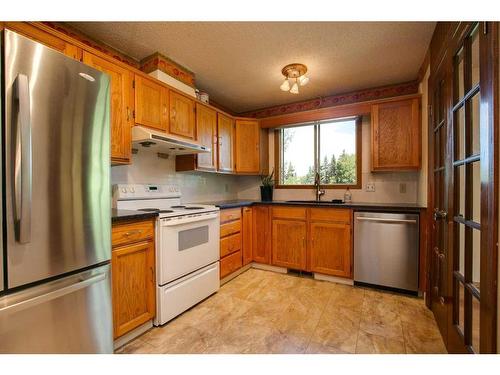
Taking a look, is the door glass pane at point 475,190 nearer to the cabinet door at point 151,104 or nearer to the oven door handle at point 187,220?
the oven door handle at point 187,220

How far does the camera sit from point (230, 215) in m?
2.70

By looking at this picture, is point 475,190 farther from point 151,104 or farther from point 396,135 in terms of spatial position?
point 151,104

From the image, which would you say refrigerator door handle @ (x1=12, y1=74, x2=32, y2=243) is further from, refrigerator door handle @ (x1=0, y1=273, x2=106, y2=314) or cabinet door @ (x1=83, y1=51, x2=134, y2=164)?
cabinet door @ (x1=83, y1=51, x2=134, y2=164)

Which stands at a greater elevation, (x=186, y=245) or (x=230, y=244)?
(x=186, y=245)

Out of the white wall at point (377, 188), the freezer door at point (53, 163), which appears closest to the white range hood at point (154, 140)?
the freezer door at point (53, 163)

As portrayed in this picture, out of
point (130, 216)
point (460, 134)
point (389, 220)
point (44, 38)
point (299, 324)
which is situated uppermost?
point (44, 38)

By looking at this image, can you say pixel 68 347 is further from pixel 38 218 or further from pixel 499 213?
pixel 499 213

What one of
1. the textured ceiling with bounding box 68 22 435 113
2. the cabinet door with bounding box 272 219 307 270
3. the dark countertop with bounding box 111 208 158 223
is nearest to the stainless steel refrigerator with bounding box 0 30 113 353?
the dark countertop with bounding box 111 208 158 223

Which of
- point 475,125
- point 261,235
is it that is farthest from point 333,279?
point 475,125

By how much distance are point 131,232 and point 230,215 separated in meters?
1.25

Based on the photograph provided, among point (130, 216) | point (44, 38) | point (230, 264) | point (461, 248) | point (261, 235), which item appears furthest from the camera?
point (261, 235)

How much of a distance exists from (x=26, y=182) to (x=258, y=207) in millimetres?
2401

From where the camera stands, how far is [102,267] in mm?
1269

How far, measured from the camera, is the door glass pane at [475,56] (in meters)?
1.08
